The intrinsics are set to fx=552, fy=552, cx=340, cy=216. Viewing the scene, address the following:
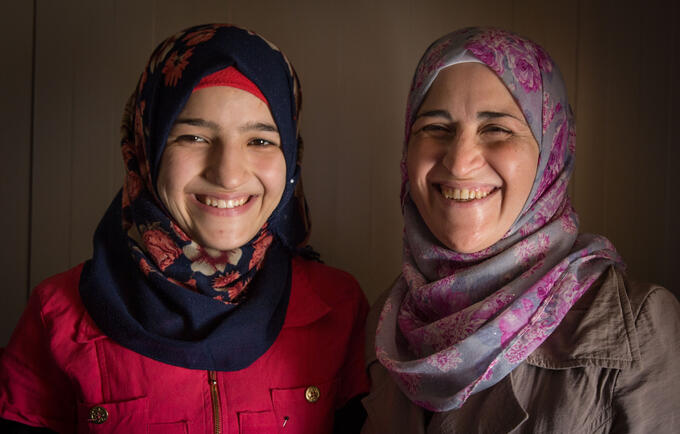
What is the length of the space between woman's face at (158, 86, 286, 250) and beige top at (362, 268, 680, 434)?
0.77m

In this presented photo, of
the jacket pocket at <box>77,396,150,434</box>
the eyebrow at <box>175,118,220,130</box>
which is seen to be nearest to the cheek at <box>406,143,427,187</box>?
the eyebrow at <box>175,118,220,130</box>

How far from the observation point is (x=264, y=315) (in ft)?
5.16

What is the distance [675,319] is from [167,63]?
4.83 ft

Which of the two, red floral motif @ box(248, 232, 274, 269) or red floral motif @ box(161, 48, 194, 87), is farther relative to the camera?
red floral motif @ box(248, 232, 274, 269)

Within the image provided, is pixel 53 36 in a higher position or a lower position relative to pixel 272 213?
higher

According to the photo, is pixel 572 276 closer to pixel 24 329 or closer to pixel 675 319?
pixel 675 319

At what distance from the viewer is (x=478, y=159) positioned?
143 cm

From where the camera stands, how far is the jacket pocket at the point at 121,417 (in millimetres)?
1466

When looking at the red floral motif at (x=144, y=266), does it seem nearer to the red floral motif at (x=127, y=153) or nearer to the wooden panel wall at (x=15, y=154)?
the red floral motif at (x=127, y=153)

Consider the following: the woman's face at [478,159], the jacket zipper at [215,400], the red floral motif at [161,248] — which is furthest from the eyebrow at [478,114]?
the jacket zipper at [215,400]

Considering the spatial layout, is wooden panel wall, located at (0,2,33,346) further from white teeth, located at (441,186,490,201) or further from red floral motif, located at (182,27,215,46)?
white teeth, located at (441,186,490,201)

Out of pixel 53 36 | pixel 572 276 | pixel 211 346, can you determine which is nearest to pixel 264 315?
pixel 211 346

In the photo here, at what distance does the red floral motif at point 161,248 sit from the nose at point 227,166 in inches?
8.7

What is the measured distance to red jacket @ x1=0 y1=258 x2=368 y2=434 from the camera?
1479 mm
